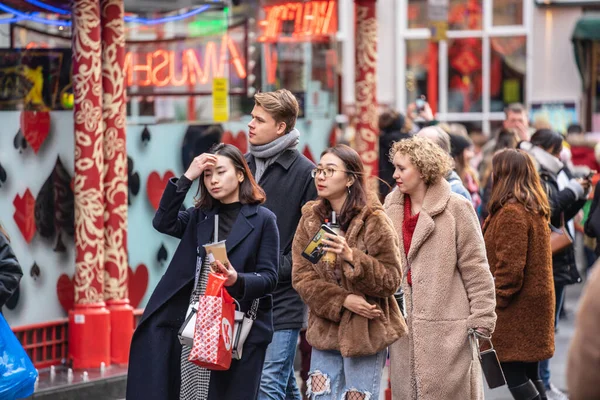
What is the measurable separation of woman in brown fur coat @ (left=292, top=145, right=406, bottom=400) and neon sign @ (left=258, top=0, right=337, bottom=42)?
191 inches

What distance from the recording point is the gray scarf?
22.2ft

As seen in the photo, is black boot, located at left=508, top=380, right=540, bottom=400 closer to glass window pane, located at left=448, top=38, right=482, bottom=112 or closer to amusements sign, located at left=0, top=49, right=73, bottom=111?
amusements sign, located at left=0, top=49, right=73, bottom=111

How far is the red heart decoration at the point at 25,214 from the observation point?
8680mm

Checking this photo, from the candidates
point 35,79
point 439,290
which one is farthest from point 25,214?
point 439,290

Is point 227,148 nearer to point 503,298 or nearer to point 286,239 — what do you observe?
point 286,239

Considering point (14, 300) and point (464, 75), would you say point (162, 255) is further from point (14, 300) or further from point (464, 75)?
point (464, 75)

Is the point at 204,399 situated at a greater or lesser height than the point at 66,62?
lesser

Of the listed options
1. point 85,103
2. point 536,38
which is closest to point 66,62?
point 85,103

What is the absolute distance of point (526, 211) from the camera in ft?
24.6

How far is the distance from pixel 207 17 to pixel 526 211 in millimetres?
3820

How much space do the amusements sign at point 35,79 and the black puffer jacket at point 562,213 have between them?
356 centimetres

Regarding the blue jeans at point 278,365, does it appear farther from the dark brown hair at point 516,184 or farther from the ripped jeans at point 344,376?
the dark brown hair at point 516,184

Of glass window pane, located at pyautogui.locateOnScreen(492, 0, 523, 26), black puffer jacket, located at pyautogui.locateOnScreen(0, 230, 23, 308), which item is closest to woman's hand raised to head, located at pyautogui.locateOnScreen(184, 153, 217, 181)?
black puffer jacket, located at pyautogui.locateOnScreen(0, 230, 23, 308)

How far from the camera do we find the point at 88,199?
8820 mm
